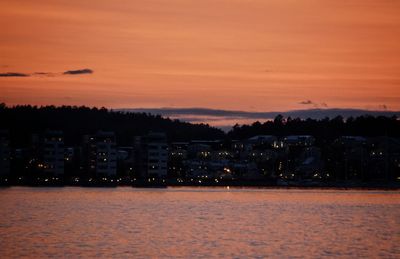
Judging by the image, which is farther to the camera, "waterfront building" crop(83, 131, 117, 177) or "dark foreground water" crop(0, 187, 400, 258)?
"waterfront building" crop(83, 131, 117, 177)

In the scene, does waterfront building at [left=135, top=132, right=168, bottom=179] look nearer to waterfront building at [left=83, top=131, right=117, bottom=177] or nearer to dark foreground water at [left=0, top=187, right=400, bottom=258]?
waterfront building at [left=83, top=131, right=117, bottom=177]

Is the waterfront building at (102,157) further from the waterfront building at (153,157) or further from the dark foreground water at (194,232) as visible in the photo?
the dark foreground water at (194,232)

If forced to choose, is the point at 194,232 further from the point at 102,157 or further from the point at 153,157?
the point at 102,157

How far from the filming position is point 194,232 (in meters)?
66.1

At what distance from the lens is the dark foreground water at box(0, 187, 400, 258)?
52969mm

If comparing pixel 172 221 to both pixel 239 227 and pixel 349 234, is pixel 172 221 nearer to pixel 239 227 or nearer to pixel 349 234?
pixel 239 227

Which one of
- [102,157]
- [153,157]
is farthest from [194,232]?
[102,157]

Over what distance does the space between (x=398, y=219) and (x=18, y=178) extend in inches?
4319

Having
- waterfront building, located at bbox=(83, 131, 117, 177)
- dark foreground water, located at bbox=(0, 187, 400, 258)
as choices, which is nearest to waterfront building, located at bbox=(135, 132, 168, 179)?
waterfront building, located at bbox=(83, 131, 117, 177)

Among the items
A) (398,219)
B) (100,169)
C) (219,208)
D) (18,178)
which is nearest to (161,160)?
(100,169)

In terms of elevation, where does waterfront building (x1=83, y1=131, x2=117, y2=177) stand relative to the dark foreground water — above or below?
above

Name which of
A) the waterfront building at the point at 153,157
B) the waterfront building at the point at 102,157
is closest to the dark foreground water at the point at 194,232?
the waterfront building at the point at 153,157

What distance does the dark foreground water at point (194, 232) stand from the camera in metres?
53.0

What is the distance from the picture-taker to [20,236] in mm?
60312
